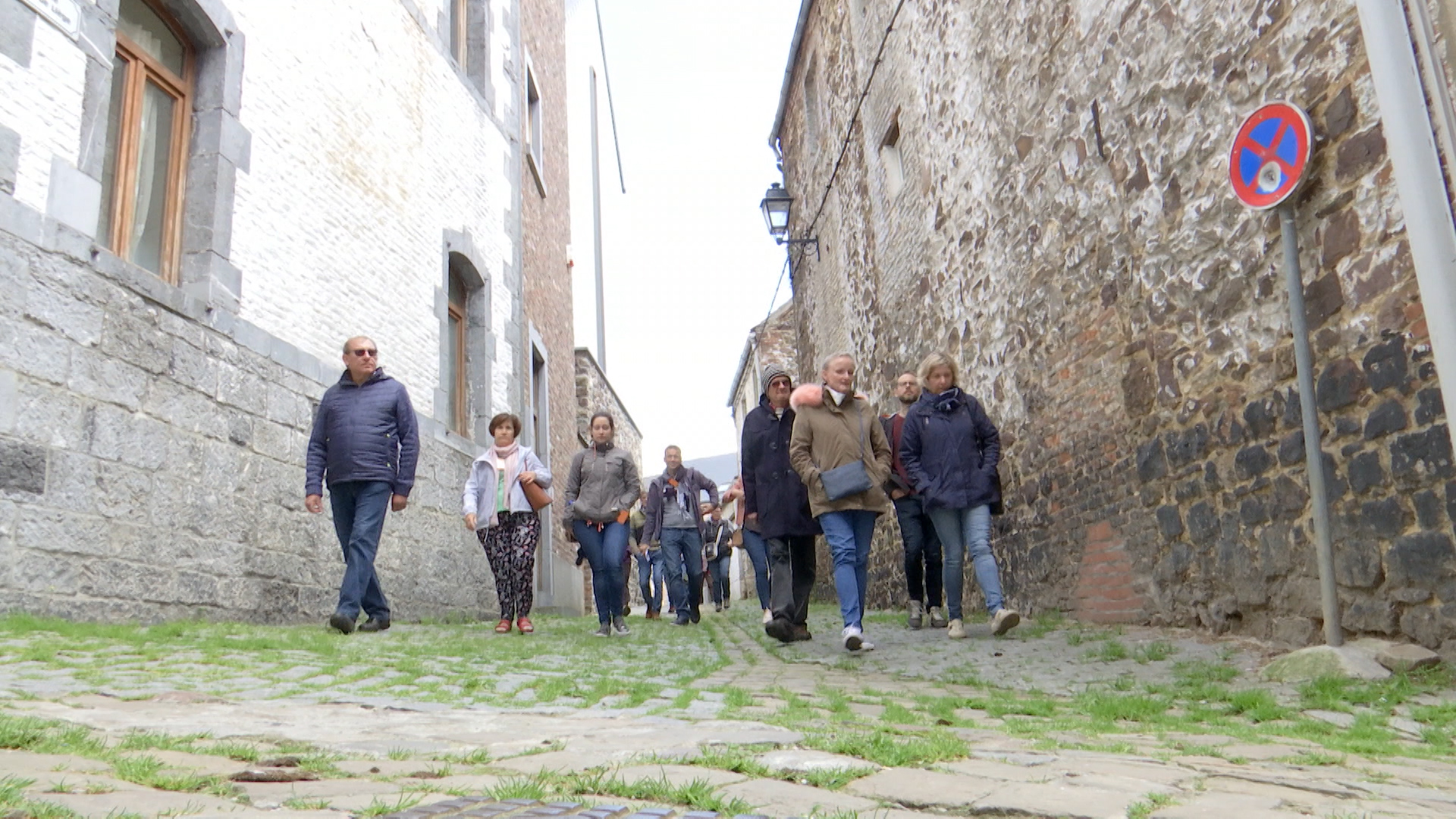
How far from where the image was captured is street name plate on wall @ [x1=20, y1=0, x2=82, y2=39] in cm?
552

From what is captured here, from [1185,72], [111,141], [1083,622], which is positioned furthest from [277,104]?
[1083,622]

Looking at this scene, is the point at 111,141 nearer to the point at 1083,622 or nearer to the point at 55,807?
the point at 55,807

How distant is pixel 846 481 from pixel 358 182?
5.08 m

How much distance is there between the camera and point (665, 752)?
2.67 m

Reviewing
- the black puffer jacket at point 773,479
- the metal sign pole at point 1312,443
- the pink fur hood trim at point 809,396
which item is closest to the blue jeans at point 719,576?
the black puffer jacket at point 773,479

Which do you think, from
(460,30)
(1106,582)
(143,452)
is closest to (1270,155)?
(1106,582)

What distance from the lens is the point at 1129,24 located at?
21.2 ft

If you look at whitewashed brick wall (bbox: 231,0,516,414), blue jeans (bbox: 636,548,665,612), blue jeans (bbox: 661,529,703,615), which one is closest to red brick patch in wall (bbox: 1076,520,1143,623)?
blue jeans (bbox: 661,529,703,615)

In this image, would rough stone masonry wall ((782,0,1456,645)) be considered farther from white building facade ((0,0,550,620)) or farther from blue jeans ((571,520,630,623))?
white building facade ((0,0,550,620))

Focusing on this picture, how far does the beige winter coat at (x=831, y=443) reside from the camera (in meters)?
6.22

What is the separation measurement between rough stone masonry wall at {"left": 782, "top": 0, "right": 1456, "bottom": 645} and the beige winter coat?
1.58 meters

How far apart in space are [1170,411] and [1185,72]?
1808 millimetres

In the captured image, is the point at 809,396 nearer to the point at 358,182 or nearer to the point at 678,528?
the point at 678,528

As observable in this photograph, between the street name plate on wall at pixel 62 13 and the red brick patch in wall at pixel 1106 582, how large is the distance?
6.44 metres
